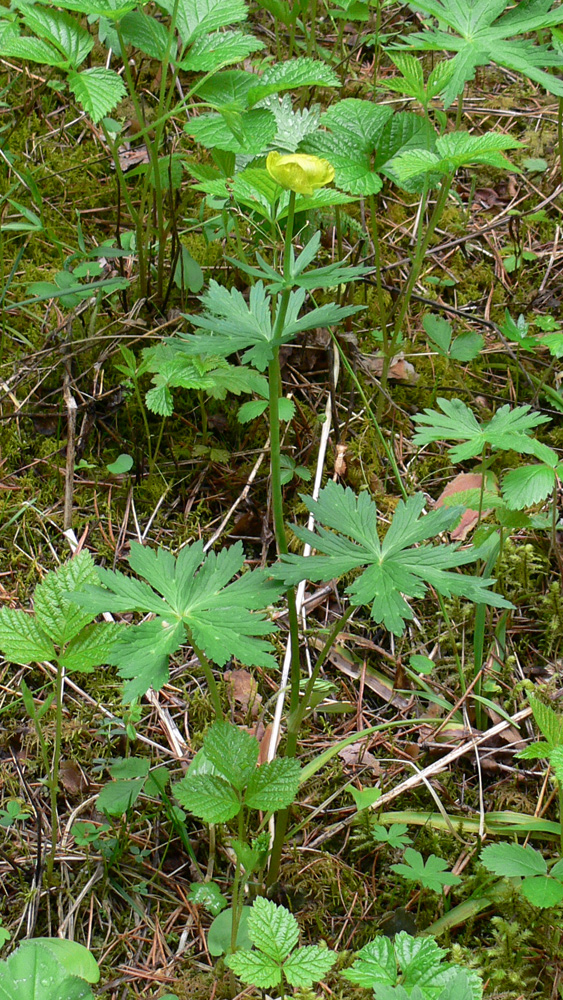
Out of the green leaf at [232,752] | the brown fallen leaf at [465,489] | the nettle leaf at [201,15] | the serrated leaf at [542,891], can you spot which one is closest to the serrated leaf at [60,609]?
the green leaf at [232,752]

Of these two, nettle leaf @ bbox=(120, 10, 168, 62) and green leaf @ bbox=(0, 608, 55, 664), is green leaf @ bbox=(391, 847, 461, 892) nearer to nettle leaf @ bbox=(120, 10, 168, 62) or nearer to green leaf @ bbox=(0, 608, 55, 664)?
green leaf @ bbox=(0, 608, 55, 664)

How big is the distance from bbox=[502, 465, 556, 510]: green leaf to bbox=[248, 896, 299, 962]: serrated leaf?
1111 mm

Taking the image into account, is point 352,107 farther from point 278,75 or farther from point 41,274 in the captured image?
point 41,274

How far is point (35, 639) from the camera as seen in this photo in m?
1.73

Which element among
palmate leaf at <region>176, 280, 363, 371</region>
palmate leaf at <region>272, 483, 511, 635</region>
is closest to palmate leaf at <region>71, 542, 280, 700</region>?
palmate leaf at <region>272, 483, 511, 635</region>

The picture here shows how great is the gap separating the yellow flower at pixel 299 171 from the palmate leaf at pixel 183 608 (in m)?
0.62

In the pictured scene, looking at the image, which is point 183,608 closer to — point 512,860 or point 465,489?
point 512,860

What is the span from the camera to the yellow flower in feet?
4.26

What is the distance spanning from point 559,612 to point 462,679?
0.42 meters

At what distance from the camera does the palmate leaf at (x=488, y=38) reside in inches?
91.0

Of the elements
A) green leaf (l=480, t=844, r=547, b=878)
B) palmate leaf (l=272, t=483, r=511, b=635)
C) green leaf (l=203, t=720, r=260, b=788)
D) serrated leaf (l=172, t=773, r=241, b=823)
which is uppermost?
palmate leaf (l=272, t=483, r=511, b=635)

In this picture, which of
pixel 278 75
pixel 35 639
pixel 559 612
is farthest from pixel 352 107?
pixel 35 639

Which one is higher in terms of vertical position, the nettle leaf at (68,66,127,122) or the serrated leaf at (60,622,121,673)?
the nettle leaf at (68,66,127,122)

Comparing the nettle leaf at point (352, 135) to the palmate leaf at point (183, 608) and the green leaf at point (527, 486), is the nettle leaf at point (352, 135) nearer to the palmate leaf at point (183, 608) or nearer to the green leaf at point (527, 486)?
the green leaf at point (527, 486)
